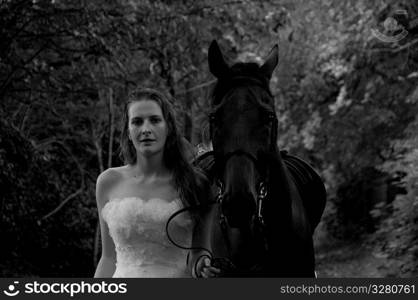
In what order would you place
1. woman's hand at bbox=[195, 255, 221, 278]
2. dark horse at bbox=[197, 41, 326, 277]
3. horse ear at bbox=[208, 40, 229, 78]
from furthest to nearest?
1. horse ear at bbox=[208, 40, 229, 78]
2. dark horse at bbox=[197, 41, 326, 277]
3. woman's hand at bbox=[195, 255, 221, 278]

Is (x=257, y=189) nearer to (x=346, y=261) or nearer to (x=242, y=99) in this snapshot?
(x=242, y=99)

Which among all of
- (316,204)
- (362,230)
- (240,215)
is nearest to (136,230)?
(240,215)

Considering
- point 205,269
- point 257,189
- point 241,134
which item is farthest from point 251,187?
point 205,269

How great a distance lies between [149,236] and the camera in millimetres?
4539

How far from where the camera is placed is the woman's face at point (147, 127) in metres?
4.48

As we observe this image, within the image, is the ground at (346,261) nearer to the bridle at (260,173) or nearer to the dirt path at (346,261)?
the dirt path at (346,261)

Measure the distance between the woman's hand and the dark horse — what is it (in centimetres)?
29

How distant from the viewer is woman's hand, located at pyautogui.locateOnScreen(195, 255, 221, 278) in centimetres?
412

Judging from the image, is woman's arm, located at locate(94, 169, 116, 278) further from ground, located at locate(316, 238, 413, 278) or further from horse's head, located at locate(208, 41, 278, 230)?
ground, located at locate(316, 238, 413, 278)

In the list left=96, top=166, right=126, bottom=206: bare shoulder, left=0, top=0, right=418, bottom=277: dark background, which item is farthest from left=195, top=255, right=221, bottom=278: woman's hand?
left=0, top=0, right=418, bottom=277: dark background

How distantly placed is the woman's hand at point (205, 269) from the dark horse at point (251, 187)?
0.95 feet

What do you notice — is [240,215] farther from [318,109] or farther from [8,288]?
[318,109]

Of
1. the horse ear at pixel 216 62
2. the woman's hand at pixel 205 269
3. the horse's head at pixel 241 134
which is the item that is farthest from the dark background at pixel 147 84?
the woman's hand at pixel 205 269

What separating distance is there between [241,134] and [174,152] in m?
0.42
